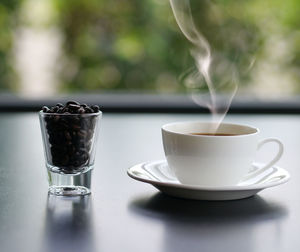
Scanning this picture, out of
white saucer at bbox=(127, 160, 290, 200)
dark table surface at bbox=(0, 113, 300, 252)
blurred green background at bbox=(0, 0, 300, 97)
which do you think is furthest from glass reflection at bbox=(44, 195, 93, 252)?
blurred green background at bbox=(0, 0, 300, 97)

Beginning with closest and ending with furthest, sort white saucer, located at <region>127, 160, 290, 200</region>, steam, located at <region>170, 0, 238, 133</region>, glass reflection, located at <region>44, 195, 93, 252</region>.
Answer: glass reflection, located at <region>44, 195, 93, 252</region>, white saucer, located at <region>127, 160, 290, 200</region>, steam, located at <region>170, 0, 238, 133</region>

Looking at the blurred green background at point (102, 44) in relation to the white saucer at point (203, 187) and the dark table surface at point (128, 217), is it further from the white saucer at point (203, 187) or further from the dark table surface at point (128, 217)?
the white saucer at point (203, 187)

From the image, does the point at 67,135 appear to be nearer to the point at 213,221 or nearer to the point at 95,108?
the point at 95,108

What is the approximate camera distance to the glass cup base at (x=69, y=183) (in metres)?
1.02

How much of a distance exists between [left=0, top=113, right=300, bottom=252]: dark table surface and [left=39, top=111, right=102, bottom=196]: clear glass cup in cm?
3

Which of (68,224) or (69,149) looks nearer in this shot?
(68,224)

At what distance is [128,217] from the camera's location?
895mm

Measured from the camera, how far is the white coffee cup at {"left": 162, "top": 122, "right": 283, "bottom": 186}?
98 centimetres

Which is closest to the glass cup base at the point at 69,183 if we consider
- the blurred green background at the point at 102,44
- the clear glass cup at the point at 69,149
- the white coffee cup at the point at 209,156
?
the clear glass cup at the point at 69,149

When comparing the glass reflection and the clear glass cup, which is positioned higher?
the clear glass cup

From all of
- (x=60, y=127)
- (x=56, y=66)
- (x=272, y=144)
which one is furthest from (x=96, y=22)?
(x=60, y=127)

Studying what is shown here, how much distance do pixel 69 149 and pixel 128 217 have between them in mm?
167

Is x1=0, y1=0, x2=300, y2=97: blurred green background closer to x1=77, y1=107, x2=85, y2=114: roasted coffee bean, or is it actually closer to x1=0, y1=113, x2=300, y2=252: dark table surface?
x1=0, y1=113, x2=300, y2=252: dark table surface

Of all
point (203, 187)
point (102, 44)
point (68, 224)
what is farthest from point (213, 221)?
point (102, 44)
